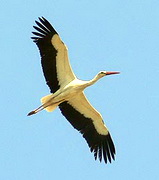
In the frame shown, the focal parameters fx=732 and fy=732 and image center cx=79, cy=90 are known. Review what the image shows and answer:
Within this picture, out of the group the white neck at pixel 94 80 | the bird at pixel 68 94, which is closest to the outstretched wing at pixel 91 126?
the bird at pixel 68 94

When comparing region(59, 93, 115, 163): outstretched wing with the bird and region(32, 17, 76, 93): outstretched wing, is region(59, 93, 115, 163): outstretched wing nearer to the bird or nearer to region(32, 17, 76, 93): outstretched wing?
the bird

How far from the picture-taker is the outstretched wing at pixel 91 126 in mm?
20453

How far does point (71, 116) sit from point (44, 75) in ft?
4.96

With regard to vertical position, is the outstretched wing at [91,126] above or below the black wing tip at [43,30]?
below

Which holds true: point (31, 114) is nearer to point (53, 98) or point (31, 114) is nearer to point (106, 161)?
point (53, 98)

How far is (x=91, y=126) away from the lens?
67.9 ft

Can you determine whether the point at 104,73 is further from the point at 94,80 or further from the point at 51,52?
the point at 51,52

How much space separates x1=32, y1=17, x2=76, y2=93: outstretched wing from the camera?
19453 mm

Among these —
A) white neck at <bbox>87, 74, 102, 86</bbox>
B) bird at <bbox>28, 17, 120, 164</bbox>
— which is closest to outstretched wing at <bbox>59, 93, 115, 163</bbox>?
bird at <bbox>28, 17, 120, 164</bbox>

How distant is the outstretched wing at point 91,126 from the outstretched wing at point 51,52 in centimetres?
93

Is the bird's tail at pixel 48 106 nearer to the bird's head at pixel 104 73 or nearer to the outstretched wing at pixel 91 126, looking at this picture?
the outstretched wing at pixel 91 126

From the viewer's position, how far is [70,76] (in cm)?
1981

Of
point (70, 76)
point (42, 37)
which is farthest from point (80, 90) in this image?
point (42, 37)

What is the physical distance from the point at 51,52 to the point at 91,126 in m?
2.56
